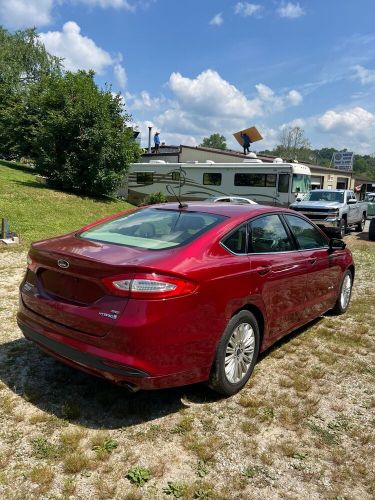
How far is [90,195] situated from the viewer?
19234 mm

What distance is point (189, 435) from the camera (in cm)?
297

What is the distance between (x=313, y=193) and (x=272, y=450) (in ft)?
48.6

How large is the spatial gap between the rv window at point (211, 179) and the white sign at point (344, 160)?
→ 35960 mm

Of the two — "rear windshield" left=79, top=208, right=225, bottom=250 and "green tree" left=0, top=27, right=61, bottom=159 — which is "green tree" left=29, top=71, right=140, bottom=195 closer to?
"green tree" left=0, top=27, right=61, bottom=159

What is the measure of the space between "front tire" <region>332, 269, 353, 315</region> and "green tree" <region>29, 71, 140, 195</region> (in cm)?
1423

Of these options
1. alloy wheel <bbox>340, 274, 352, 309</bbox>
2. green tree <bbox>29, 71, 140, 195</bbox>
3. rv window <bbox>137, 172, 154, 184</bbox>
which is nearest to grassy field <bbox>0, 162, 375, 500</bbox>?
alloy wheel <bbox>340, 274, 352, 309</bbox>

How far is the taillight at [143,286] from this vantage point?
2.78m

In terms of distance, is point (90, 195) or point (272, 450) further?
point (90, 195)

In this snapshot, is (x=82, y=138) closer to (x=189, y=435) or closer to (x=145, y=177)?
(x=145, y=177)

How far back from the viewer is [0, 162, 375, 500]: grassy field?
2492 millimetres

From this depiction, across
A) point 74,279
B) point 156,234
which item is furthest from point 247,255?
point 74,279

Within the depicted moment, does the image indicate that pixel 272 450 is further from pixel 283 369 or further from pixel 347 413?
pixel 283 369

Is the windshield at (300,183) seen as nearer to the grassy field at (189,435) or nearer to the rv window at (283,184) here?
the rv window at (283,184)

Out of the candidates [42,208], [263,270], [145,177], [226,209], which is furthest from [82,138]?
[263,270]
